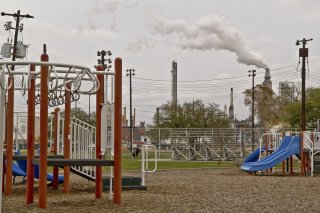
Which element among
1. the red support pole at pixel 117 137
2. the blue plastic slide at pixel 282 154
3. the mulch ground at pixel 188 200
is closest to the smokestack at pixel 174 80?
the blue plastic slide at pixel 282 154

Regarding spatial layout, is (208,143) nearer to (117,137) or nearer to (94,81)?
(117,137)

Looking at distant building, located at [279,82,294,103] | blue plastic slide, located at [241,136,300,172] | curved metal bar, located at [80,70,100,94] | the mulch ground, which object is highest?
distant building, located at [279,82,294,103]

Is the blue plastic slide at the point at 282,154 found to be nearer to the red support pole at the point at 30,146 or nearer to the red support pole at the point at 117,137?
the red support pole at the point at 117,137

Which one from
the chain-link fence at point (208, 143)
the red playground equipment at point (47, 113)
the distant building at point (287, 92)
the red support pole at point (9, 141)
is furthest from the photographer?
the distant building at point (287, 92)

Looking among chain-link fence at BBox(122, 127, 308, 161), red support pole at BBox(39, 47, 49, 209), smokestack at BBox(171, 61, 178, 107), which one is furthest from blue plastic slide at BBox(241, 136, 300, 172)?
smokestack at BBox(171, 61, 178, 107)

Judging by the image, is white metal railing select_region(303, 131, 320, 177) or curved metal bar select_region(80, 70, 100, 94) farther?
white metal railing select_region(303, 131, 320, 177)

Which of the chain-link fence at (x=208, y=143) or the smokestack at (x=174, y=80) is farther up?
the smokestack at (x=174, y=80)

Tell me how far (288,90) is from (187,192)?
2295 inches

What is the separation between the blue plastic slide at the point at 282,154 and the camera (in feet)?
61.6

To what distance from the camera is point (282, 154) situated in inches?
741

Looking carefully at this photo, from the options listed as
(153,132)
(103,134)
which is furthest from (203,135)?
(103,134)

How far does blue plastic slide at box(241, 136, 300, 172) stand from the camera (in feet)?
61.6

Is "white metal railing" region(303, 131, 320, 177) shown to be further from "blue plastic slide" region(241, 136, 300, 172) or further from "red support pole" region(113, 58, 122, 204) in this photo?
"red support pole" region(113, 58, 122, 204)

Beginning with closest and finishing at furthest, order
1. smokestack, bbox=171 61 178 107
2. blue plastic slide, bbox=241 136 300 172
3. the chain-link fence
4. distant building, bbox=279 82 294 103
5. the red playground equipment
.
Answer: the red playground equipment
blue plastic slide, bbox=241 136 300 172
the chain-link fence
distant building, bbox=279 82 294 103
smokestack, bbox=171 61 178 107
